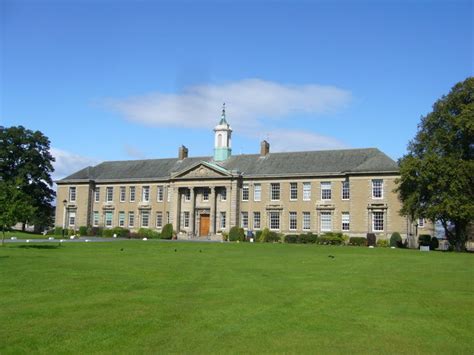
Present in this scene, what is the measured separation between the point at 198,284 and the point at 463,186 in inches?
1267

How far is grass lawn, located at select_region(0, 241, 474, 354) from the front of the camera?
977cm

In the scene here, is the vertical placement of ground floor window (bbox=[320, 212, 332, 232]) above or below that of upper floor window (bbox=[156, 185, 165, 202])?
below

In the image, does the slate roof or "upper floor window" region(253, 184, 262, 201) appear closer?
the slate roof

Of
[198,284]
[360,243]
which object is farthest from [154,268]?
[360,243]

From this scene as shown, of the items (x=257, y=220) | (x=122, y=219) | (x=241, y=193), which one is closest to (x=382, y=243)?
(x=257, y=220)

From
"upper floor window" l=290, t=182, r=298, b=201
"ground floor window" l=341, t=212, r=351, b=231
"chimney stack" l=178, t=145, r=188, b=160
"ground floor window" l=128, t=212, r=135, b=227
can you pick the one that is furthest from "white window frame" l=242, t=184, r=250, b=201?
"ground floor window" l=128, t=212, r=135, b=227

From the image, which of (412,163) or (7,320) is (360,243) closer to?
(412,163)

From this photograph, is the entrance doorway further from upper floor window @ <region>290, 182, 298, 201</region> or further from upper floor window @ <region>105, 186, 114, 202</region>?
upper floor window @ <region>105, 186, 114, 202</region>

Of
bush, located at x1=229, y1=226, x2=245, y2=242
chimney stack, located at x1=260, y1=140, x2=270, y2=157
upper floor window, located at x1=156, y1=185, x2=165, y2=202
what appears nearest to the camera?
bush, located at x1=229, y1=226, x2=245, y2=242

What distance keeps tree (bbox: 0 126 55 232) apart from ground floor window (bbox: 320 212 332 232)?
3725 cm

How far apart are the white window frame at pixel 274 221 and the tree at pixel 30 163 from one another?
31014 mm

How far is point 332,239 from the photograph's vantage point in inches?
2122

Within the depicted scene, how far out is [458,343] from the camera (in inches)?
396

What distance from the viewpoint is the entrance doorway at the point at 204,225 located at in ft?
213
